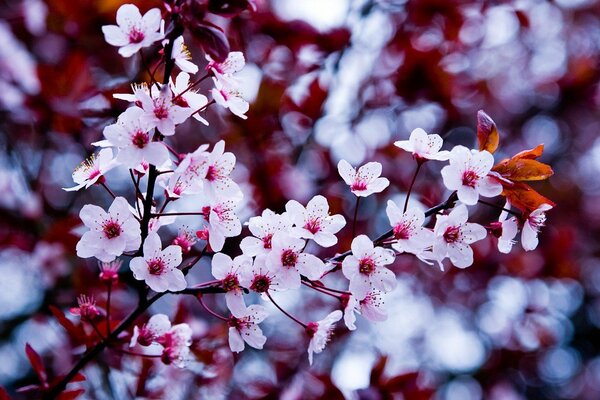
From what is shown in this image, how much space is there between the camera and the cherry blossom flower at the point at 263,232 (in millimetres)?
1133

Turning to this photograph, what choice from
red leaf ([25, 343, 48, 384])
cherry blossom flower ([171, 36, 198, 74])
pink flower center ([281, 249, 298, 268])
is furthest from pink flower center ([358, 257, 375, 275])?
red leaf ([25, 343, 48, 384])

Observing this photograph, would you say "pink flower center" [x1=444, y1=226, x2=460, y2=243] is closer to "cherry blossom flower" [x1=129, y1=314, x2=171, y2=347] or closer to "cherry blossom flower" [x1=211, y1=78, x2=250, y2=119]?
"cherry blossom flower" [x1=211, y1=78, x2=250, y2=119]

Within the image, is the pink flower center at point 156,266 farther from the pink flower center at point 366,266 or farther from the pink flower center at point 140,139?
the pink flower center at point 366,266

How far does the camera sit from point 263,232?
1.14 meters

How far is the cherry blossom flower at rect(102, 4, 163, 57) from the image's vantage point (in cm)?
100

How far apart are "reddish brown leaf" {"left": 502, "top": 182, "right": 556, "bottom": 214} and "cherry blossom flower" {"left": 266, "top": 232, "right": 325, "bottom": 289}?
1.24 feet

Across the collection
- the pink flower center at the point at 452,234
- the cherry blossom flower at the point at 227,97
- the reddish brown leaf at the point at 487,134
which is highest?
the cherry blossom flower at the point at 227,97

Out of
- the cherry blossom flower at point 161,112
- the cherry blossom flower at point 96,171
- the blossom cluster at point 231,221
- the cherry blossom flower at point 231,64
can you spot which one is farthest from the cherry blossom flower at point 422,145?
the cherry blossom flower at point 96,171

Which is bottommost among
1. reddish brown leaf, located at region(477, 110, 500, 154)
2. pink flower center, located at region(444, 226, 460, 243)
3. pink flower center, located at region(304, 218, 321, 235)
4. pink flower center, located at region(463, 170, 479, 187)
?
pink flower center, located at region(444, 226, 460, 243)

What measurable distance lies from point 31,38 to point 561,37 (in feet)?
13.3

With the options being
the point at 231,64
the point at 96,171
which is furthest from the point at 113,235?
the point at 231,64

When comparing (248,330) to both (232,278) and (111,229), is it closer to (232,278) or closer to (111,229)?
(232,278)

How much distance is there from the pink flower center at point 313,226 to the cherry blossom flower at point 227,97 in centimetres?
23

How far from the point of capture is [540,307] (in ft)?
12.3
